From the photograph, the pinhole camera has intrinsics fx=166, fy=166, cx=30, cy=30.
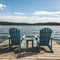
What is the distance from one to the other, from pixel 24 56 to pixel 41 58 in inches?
29.2

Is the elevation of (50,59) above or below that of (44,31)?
below

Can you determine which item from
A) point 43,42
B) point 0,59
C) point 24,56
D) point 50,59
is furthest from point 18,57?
point 43,42

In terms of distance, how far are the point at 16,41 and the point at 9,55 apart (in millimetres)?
1356

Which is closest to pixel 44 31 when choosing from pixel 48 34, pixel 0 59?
pixel 48 34

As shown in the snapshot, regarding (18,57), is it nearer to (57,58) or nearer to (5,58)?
(5,58)

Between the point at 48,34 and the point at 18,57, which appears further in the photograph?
the point at 48,34

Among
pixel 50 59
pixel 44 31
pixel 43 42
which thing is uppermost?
pixel 44 31

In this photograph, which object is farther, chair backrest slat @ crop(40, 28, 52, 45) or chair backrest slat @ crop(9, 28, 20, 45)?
chair backrest slat @ crop(9, 28, 20, 45)

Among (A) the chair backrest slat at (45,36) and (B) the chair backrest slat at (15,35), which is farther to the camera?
(B) the chair backrest slat at (15,35)

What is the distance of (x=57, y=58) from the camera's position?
659cm

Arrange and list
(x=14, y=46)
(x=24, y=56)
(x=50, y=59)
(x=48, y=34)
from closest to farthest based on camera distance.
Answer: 1. (x=50, y=59)
2. (x=24, y=56)
3. (x=48, y=34)
4. (x=14, y=46)

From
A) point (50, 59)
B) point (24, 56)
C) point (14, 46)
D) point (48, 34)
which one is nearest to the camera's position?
point (50, 59)

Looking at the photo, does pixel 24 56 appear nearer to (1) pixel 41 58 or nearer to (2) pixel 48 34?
(1) pixel 41 58

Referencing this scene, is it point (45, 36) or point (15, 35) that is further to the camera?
point (15, 35)
